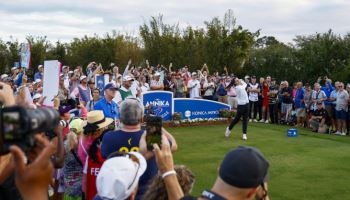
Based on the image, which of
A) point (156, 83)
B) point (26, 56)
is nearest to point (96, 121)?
point (26, 56)

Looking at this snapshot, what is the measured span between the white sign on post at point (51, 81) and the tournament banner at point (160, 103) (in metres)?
8.70

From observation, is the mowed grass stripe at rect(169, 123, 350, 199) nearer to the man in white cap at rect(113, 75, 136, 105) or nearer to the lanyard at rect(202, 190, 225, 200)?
the man in white cap at rect(113, 75, 136, 105)

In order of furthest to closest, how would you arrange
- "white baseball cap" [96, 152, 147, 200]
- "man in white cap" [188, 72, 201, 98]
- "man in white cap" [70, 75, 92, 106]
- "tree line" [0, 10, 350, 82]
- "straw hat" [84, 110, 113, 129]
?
"tree line" [0, 10, 350, 82] → "man in white cap" [188, 72, 201, 98] → "man in white cap" [70, 75, 92, 106] → "straw hat" [84, 110, 113, 129] → "white baseball cap" [96, 152, 147, 200]

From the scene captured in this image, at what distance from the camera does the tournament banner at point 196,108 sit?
59.1 feet

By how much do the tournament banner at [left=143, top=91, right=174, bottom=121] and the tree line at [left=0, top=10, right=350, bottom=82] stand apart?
12.2 meters

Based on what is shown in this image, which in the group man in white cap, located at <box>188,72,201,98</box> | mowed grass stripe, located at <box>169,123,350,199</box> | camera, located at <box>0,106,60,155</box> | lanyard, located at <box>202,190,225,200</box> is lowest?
mowed grass stripe, located at <box>169,123,350,199</box>

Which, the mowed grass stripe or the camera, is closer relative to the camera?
the camera

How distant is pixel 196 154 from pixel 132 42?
29.2 meters

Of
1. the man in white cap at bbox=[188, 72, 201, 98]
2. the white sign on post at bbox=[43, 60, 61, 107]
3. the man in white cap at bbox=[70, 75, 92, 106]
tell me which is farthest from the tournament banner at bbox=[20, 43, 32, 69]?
the man in white cap at bbox=[188, 72, 201, 98]

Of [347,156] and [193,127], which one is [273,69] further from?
[347,156]

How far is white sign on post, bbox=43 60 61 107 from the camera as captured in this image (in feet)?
26.6

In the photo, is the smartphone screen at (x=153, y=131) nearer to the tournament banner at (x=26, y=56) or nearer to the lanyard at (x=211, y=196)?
the lanyard at (x=211, y=196)

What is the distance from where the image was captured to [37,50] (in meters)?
35.0

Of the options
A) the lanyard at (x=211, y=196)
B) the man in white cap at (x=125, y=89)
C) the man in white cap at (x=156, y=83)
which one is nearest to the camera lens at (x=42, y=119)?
the lanyard at (x=211, y=196)
